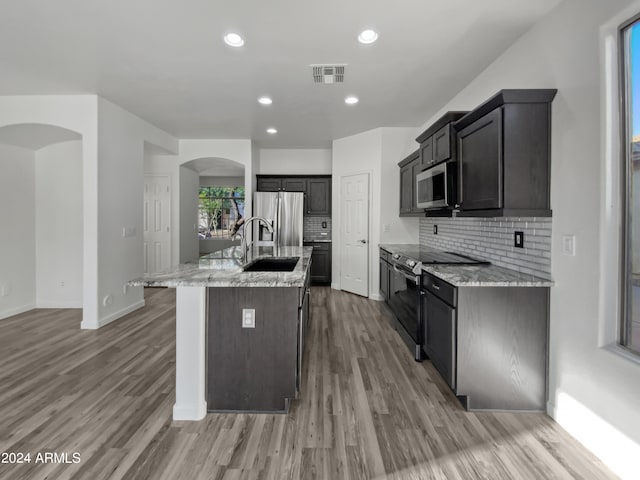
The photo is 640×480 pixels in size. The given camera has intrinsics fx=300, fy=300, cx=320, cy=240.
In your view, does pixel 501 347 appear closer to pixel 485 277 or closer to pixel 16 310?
pixel 485 277

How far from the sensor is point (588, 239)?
5.57ft

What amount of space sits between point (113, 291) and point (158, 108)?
7.92ft

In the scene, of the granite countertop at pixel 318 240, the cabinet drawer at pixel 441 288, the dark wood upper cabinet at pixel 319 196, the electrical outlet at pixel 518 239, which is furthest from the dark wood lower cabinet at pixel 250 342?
the dark wood upper cabinet at pixel 319 196

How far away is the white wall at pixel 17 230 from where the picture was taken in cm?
382

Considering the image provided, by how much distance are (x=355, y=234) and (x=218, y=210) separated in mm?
6390

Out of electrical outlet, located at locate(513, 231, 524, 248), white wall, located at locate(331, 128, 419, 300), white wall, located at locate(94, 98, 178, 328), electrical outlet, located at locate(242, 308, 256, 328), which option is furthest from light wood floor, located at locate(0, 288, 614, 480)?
white wall, located at locate(331, 128, 419, 300)

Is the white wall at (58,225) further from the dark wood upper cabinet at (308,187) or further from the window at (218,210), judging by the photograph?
the window at (218,210)

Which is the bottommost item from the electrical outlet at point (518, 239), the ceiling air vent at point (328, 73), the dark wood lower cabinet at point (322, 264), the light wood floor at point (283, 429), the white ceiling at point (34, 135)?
the light wood floor at point (283, 429)

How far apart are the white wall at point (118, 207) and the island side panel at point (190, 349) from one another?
2337 mm

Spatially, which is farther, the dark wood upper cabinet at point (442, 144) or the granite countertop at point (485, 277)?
the dark wood upper cabinet at point (442, 144)

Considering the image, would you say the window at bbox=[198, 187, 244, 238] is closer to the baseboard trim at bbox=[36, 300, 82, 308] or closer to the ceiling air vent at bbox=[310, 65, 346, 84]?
the baseboard trim at bbox=[36, 300, 82, 308]

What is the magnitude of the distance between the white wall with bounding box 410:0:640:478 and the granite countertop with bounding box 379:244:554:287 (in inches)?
6.3

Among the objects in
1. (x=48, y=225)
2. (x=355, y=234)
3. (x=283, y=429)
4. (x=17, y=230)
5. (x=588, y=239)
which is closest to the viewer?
(x=588, y=239)

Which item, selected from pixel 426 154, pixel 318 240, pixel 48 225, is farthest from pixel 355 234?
pixel 48 225
